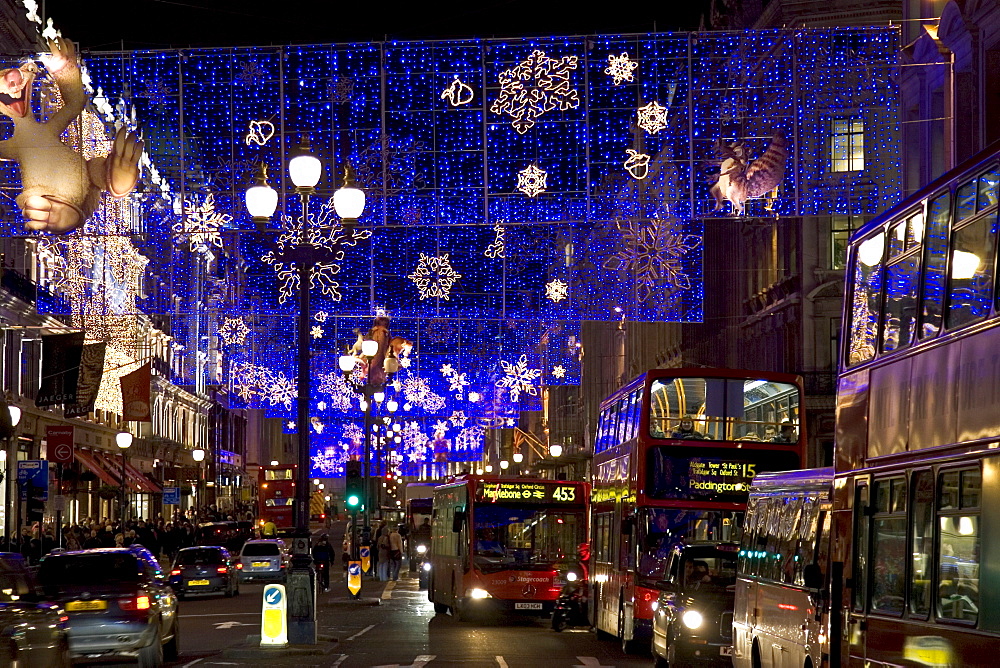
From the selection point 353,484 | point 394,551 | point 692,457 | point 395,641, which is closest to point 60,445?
point 353,484

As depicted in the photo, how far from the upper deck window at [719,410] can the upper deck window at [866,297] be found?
35.6ft

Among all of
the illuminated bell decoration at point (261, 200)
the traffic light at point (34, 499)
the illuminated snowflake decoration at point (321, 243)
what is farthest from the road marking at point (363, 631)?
the traffic light at point (34, 499)

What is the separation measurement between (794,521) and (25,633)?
6.85 metres

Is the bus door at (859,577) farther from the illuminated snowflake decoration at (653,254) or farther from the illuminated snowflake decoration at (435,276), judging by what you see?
the illuminated snowflake decoration at (435,276)

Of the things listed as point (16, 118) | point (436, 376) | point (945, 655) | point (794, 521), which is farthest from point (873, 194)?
point (436, 376)

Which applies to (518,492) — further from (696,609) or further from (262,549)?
(262,549)

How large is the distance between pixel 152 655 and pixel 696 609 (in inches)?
268

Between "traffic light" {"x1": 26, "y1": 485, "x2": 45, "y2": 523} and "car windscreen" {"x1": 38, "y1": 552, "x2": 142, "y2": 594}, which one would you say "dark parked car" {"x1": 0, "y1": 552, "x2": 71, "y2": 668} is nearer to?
"car windscreen" {"x1": 38, "y1": 552, "x2": 142, "y2": 594}

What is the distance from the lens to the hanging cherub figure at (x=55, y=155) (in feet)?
80.8

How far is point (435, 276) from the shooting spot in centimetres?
3609

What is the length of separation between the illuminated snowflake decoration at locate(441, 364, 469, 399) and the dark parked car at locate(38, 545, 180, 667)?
29095 millimetres

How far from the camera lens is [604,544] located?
2770cm

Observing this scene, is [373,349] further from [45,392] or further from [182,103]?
[182,103]

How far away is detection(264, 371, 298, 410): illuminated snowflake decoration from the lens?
47562 mm
